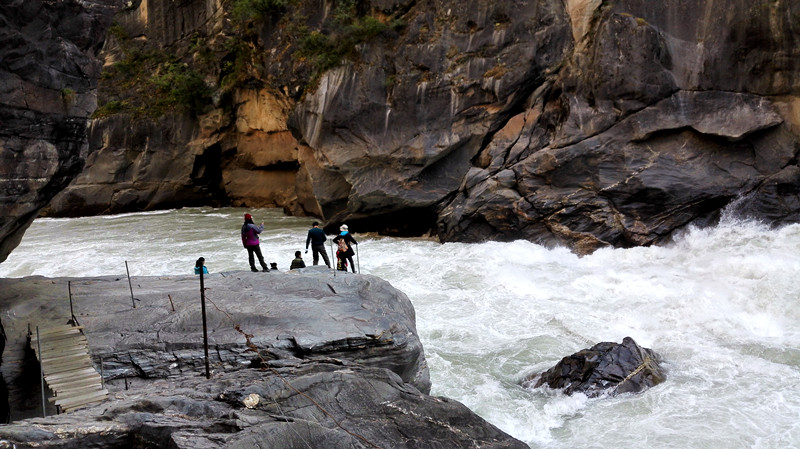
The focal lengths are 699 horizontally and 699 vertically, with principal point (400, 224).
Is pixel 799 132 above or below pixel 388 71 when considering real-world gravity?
below

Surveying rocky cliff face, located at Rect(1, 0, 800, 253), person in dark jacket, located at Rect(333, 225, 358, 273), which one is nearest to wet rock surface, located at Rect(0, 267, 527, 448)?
person in dark jacket, located at Rect(333, 225, 358, 273)

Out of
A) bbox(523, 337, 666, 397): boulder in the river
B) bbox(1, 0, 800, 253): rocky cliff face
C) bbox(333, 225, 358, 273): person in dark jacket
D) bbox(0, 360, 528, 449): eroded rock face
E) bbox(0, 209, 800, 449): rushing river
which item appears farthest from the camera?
bbox(1, 0, 800, 253): rocky cliff face

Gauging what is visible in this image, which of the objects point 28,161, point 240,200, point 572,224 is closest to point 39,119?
point 28,161

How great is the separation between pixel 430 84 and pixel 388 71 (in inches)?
63.3

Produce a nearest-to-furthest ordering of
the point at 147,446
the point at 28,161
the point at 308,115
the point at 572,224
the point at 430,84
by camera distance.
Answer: the point at 147,446 → the point at 28,161 → the point at 572,224 → the point at 430,84 → the point at 308,115

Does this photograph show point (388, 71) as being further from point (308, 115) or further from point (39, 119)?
point (39, 119)

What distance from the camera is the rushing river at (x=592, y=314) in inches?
388

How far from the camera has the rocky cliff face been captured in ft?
61.0

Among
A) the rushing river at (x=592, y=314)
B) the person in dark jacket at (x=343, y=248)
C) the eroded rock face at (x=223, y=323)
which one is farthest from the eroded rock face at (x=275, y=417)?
the person in dark jacket at (x=343, y=248)

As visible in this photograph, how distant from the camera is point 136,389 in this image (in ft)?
25.4

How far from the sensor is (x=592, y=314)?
47.1 feet

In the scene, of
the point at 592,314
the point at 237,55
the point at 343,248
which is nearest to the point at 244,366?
the point at 343,248

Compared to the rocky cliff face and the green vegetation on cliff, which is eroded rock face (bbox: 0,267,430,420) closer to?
the rocky cliff face

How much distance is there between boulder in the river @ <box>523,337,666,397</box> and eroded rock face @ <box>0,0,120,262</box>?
8.21m
